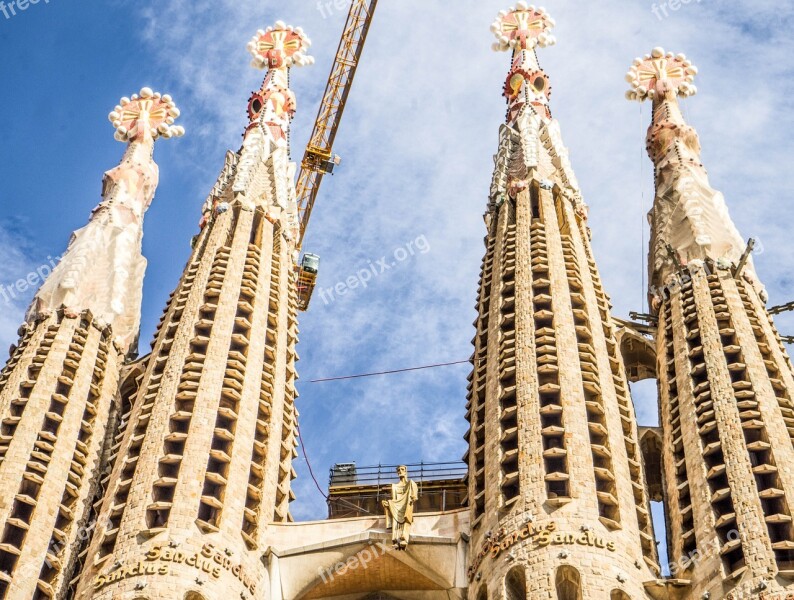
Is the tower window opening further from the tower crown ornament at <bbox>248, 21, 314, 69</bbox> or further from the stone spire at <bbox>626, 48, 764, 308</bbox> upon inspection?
the tower crown ornament at <bbox>248, 21, 314, 69</bbox>

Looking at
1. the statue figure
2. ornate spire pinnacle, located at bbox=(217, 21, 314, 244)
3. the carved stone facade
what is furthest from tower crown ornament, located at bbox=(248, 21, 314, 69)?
the statue figure

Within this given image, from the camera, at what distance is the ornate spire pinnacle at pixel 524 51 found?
60.5 m

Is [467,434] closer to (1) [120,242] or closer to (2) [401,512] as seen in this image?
(2) [401,512]

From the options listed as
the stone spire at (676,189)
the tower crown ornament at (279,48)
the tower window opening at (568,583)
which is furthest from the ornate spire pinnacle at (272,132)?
the tower window opening at (568,583)

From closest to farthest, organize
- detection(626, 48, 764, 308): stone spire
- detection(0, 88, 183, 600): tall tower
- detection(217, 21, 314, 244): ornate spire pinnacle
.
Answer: detection(0, 88, 183, 600): tall tower < detection(626, 48, 764, 308): stone spire < detection(217, 21, 314, 244): ornate spire pinnacle

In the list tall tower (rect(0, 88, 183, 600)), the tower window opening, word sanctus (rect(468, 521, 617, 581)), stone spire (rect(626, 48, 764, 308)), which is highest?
stone spire (rect(626, 48, 764, 308))

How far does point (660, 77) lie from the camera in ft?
201

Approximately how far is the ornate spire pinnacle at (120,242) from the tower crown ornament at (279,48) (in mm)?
4645

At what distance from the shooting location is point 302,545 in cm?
4116

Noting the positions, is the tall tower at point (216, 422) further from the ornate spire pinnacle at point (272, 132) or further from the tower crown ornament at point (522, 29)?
the tower crown ornament at point (522, 29)

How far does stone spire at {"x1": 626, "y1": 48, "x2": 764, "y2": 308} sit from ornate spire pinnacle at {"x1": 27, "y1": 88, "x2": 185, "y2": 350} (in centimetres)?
1585

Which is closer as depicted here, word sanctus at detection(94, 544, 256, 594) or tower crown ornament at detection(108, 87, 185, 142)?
word sanctus at detection(94, 544, 256, 594)

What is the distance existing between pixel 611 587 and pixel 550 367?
851 centimetres

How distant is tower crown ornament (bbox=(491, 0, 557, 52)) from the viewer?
63969 mm
